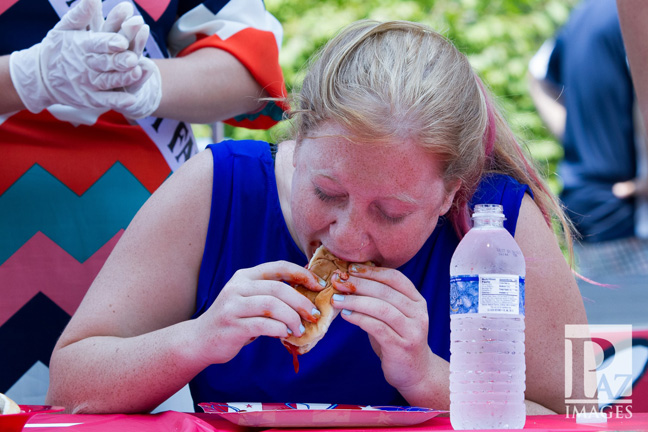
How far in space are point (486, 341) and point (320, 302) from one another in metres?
0.35

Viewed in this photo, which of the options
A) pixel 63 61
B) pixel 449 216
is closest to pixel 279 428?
pixel 449 216

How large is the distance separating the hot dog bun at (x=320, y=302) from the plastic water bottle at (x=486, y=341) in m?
0.22

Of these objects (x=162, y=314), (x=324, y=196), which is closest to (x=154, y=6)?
(x=162, y=314)

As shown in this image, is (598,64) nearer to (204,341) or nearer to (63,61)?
(63,61)

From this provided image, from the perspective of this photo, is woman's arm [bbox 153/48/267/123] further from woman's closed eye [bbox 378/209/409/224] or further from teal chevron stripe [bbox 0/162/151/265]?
woman's closed eye [bbox 378/209/409/224]

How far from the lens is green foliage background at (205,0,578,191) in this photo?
812 centimetres

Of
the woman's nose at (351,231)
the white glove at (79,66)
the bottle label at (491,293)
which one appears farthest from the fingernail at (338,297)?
the white glove at (79,66)

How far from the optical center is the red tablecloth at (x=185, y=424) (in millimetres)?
1376

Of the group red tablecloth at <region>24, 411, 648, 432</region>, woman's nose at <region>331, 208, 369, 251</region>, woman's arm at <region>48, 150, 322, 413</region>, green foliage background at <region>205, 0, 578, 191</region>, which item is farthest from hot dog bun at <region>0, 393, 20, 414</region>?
green foliage background at <region>205, 0, 578, 191</region>

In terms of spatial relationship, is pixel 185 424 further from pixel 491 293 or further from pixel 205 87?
pixel 205 87

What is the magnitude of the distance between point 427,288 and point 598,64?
122 inches

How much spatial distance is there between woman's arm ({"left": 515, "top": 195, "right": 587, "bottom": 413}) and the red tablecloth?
197 millimetres

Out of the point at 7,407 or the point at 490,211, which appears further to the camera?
the point at 490,211

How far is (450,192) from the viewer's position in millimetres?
1743
